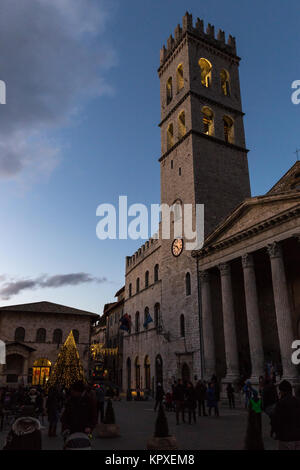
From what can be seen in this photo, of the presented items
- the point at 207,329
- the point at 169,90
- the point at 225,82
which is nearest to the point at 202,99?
the point at 225,82

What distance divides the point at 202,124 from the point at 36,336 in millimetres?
31340

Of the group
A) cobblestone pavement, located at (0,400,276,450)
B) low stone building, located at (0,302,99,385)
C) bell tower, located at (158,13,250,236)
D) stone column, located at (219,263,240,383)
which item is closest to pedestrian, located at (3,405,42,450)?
cobblestone pavement, located at (0,400,276,450)

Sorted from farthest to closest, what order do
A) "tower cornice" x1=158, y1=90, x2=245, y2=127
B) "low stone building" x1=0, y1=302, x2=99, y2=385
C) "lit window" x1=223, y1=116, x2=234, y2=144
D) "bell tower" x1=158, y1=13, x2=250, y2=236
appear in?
"low stone building" x1=0, y1=302, x2=99, y2=385
"lit window" x1=223, y1=116, x2=234, y2=144
"tower cornice" x1=158, y1=90, x2=245, y2=127
"bell tower" x1=158, y1=13, x2=250, y2=236

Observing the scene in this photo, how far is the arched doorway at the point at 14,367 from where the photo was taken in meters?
40.1

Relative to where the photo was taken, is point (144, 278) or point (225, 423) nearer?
point (225, 423)

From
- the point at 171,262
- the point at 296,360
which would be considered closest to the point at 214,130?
the point at 171,262

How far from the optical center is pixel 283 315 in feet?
Result: 67.7

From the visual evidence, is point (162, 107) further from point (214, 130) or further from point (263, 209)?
point (263, 209)

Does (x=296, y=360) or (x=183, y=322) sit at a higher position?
(x=183, y=322)

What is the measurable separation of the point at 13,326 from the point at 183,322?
77.0ft

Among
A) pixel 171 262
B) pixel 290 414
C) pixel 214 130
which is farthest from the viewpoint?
pixel 214 130

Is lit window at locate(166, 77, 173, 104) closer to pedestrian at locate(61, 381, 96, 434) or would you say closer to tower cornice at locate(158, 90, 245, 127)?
tower cornice at locate(158, 90, 245, 127)

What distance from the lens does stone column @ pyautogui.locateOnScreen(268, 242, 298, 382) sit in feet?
64.5

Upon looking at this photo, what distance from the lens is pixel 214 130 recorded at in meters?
35.1
